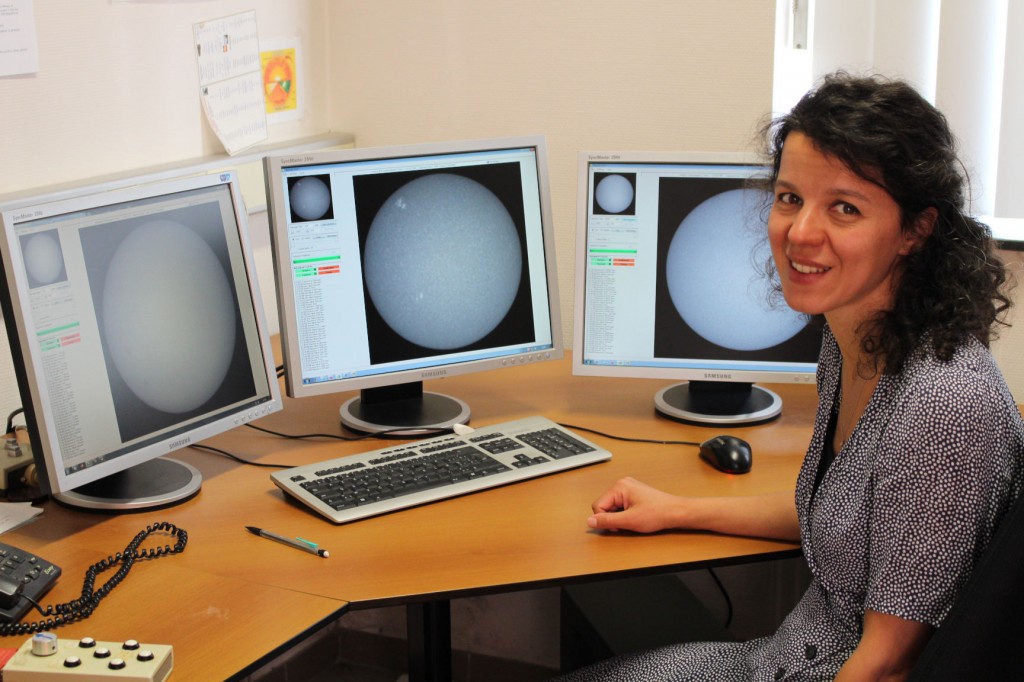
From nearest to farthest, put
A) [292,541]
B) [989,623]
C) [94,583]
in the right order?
[989,623], [94,583], [292,541]

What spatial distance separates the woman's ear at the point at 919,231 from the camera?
123 cm

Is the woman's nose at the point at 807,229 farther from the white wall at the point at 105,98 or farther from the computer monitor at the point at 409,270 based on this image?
the white wall at the point at 105,98

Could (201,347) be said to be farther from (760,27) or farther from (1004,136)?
(1004,136)

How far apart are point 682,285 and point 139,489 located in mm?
885

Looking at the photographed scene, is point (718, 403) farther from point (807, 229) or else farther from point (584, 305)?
point (807, 229)

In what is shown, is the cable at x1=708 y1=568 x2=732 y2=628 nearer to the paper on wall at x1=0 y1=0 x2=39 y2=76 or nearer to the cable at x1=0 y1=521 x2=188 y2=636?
the cable at x1=0 y1=521 x2=188 y2=636

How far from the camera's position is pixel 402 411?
5.92 ft

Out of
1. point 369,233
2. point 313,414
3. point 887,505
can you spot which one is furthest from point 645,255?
point 887,505

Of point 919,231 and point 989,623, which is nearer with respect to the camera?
point 989,623

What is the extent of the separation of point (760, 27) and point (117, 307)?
1.24 metres

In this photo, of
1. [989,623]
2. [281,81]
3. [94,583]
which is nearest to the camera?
[989,623]

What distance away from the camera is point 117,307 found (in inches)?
55.9

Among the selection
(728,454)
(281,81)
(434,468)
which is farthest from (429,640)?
(281,81)

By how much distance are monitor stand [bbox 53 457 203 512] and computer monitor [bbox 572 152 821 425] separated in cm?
65
